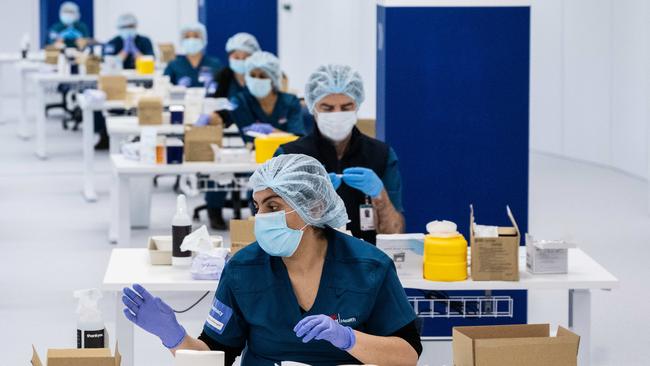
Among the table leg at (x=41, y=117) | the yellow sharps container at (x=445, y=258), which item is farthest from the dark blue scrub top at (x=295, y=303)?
the table leg at (x=41, y=117)

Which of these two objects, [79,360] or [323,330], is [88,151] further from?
[323,330]

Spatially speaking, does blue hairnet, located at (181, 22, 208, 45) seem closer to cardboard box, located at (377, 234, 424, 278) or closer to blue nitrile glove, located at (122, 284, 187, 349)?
cardboard box, located at (377, 234, 424, 278)

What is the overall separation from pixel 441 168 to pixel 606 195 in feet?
16.3

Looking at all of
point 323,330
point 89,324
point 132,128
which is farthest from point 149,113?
point 323,330

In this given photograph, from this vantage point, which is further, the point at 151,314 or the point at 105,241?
the point at 105,241

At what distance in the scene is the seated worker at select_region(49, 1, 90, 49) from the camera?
15.6 meters

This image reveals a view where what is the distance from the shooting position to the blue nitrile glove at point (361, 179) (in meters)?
5.11

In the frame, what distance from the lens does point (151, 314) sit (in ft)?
11.5

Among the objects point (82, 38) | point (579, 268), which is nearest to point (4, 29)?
point (82, 38)

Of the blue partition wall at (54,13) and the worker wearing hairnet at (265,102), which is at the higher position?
the blue partition wall at (54,13)

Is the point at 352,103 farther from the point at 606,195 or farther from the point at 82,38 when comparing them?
the point at 82,38

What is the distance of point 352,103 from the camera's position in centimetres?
546

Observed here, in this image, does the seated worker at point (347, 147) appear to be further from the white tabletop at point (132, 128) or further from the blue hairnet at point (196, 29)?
the blue hairnet at point (196, 29)

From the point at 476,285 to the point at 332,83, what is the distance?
119 cm
